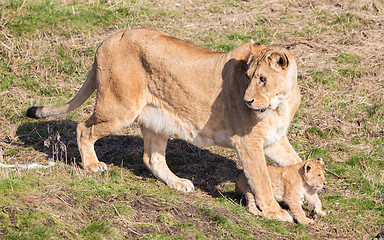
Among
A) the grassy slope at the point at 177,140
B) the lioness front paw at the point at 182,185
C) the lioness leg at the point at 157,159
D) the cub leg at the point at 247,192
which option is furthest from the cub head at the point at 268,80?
the lioness leg at the point at 157,159

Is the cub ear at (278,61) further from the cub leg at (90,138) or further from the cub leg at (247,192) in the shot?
the cub leg at (90,138)

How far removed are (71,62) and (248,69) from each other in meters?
5.90

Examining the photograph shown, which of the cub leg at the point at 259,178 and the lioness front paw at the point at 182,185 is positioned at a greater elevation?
the cub leg at the point at 259,178

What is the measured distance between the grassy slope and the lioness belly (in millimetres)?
710

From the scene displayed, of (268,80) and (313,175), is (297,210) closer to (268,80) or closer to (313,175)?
(313,175)

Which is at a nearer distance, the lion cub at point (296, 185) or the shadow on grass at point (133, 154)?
the lion cub at point (296, 185)

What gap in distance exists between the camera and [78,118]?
10258 mm

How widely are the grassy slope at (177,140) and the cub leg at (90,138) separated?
227 millimetres

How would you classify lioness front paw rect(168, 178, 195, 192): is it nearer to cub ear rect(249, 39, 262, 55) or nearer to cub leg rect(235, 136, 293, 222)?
cub leg rect(235, 136, 293, 222)

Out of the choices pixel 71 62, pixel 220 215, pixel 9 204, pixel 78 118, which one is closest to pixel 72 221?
pixel 9 204

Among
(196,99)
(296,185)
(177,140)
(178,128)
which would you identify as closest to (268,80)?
(196,99)

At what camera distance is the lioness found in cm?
679

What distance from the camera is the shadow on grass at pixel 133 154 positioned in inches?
335

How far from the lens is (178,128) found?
7.69m
